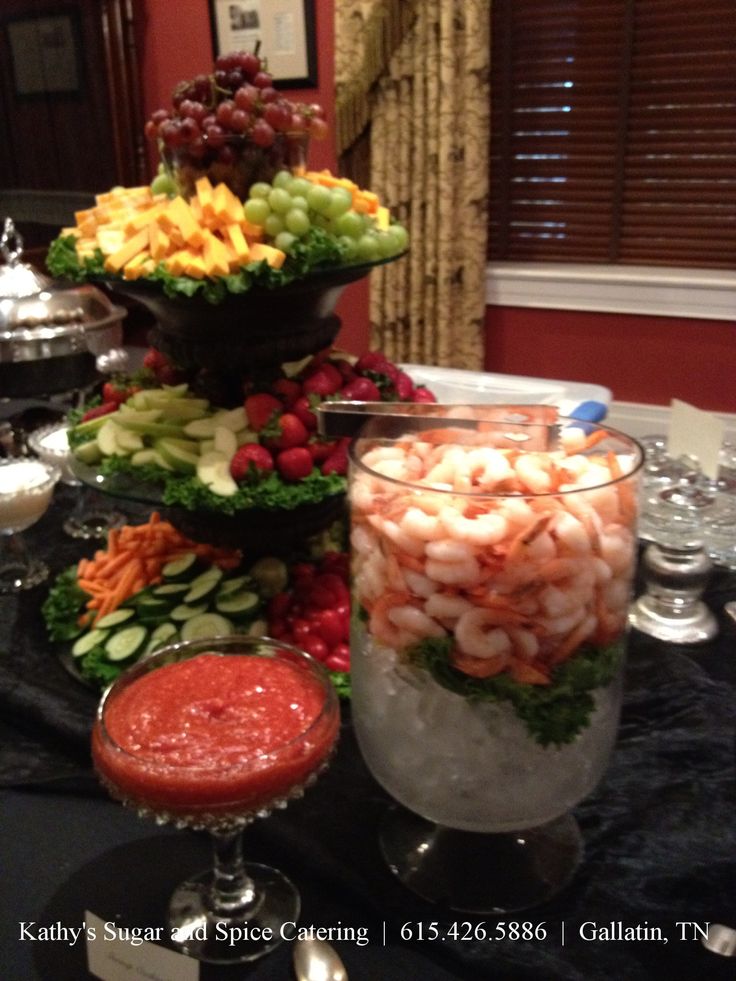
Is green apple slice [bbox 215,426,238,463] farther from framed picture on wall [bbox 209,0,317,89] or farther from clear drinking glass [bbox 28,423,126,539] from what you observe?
framed picture on wall [bbox 209,0,317,89]

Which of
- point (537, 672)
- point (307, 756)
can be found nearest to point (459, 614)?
point (537, 672)

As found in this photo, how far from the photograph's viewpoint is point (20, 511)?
139 cm

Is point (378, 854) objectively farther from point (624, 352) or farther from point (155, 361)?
point (624, 352)

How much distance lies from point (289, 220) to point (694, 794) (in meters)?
0.82

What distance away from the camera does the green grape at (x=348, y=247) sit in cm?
107

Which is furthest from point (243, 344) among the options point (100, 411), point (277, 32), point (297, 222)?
point (277, 32)

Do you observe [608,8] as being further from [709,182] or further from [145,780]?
[145,780]

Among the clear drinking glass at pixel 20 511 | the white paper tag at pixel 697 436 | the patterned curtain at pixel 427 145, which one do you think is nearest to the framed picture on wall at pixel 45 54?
the patterned curtain at pixel 427 145

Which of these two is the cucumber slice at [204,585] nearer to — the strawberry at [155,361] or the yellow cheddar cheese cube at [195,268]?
the strawberry at [155,361]

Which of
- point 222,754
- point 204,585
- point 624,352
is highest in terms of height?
point 222,754

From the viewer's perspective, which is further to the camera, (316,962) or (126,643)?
(126,643)

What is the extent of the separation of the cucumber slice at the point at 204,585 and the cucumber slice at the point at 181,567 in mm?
21

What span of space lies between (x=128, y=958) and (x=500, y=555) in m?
0.46

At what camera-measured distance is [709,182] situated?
3115 mm
